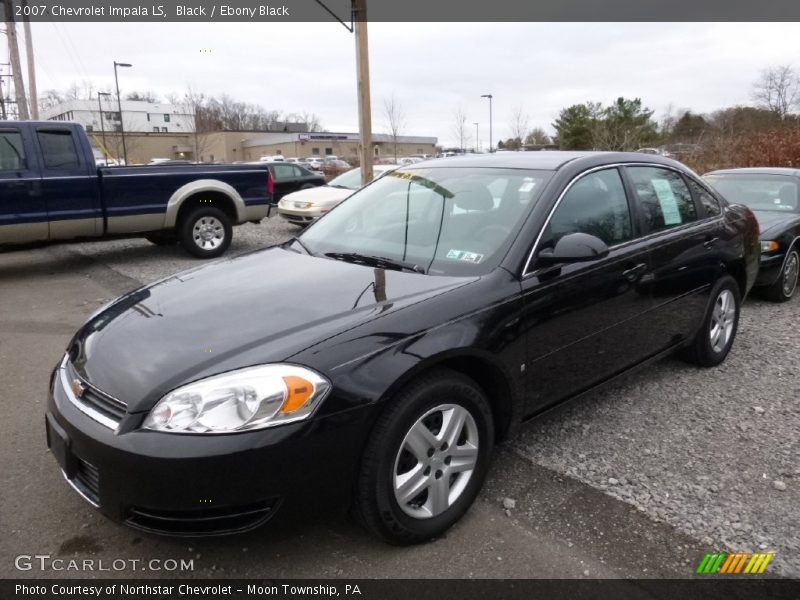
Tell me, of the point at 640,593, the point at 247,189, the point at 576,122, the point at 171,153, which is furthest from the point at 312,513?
the point at 171,153

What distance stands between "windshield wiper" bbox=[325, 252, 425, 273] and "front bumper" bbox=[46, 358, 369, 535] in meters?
0.97

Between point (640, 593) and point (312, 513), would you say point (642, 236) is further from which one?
point (312, 513)

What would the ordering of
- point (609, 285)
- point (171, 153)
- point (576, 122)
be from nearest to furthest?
point (609, 285) < point (576, 122) < point (171, 153)

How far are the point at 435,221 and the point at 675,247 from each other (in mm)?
1629

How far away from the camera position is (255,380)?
6.95ft

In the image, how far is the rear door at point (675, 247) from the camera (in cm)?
367

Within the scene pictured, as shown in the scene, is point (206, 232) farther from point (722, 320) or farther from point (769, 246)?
point (769, 246)

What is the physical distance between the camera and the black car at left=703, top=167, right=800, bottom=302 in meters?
6.32

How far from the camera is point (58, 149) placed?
802 centimetres

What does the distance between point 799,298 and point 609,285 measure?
4961 mm

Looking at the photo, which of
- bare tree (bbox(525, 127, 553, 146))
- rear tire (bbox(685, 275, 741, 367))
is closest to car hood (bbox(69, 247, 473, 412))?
rear tire (bbox(685, 275, 741, 367))

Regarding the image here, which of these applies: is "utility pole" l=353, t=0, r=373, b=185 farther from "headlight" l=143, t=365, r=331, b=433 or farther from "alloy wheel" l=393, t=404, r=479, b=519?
"headlight" l=143, t=365, r=331, b=433

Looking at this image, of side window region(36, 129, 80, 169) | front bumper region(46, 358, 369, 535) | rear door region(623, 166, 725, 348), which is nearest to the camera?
front bumper region(46, 358, 369, 535)

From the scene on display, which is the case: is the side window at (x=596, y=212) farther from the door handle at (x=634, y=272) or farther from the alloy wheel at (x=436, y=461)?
the alloy wheel at (x=436, y=461)
